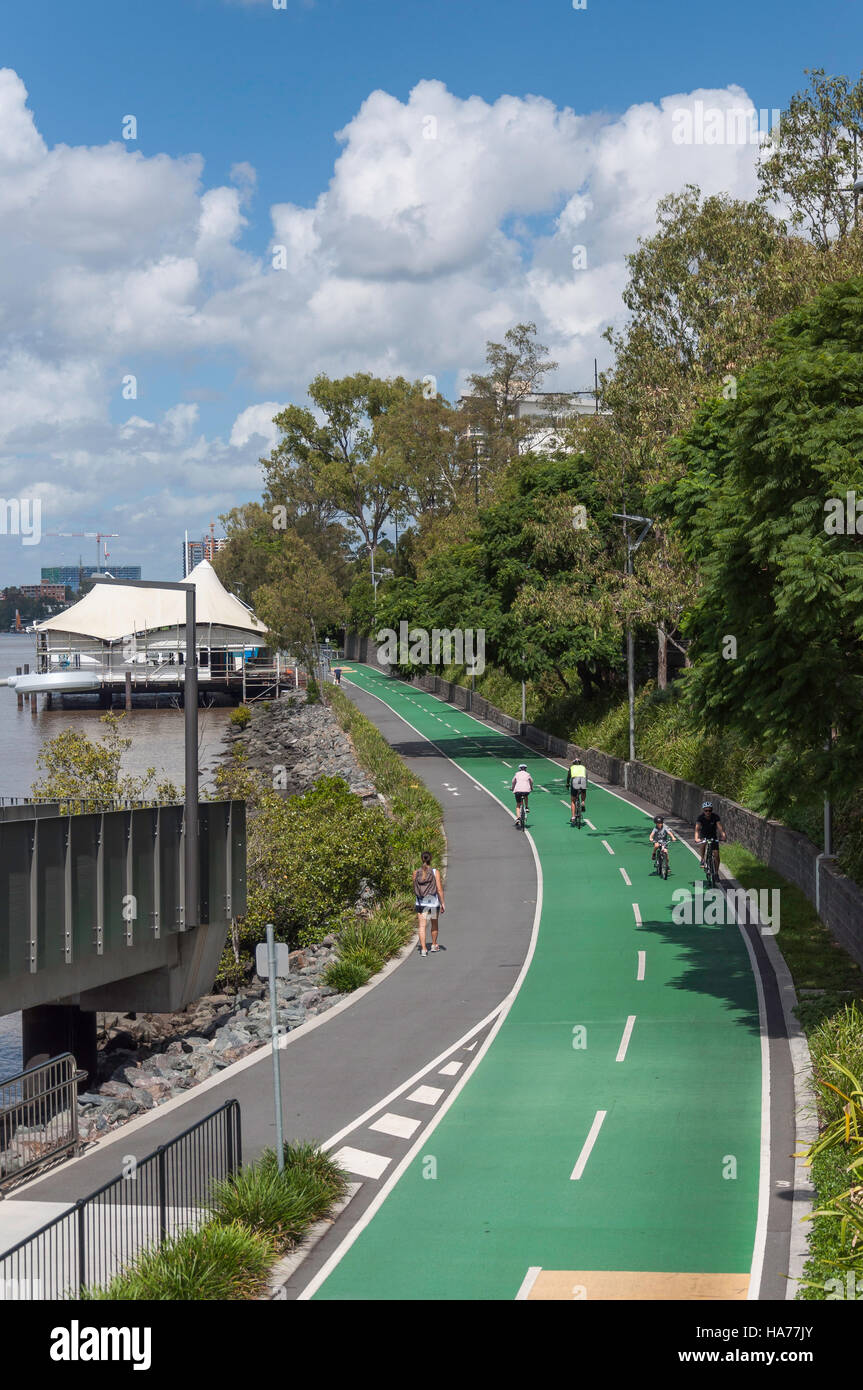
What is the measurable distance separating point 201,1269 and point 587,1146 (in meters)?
5.60

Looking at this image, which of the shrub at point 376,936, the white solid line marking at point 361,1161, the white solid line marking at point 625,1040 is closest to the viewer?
the white solid line marking at point 361,1161

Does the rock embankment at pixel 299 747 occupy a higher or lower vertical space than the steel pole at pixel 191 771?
lower

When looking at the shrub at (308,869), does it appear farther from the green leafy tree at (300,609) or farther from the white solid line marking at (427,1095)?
the green leafy tree at (300,609)

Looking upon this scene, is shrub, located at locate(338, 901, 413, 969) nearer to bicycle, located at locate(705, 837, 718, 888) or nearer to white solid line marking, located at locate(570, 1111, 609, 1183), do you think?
bicycle, located at locate(705, 837, 718, 888)

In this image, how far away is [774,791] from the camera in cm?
2158

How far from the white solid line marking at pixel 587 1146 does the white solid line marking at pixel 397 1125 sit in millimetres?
Answer: 2065

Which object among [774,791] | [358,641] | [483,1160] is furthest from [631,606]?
[358,641]

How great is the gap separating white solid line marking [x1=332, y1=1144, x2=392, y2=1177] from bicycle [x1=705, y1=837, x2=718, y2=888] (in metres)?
17.2

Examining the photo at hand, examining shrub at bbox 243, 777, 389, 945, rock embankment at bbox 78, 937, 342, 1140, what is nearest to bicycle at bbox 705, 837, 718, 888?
shrub at bbox 243, 777, 389, 945

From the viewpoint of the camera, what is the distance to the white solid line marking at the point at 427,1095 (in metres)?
17.6

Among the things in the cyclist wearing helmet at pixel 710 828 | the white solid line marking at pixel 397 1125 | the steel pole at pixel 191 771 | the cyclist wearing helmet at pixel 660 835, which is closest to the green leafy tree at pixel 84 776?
the steel pole at pixel 191 771

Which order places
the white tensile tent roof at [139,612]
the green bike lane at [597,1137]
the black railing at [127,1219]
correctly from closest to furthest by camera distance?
the black railing at [127,1219], the green bike lane at [597,1137], the white tensile tent roof at [139,612]
